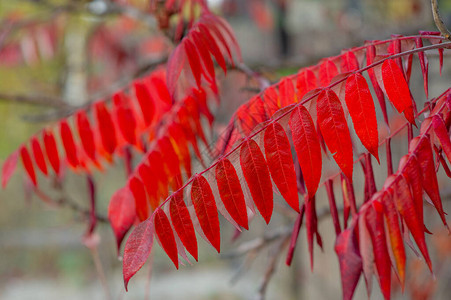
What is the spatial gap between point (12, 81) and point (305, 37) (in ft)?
10.4

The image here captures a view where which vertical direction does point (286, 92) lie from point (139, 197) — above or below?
above

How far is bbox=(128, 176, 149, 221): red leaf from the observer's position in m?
1.07

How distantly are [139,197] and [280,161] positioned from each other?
1.46ft

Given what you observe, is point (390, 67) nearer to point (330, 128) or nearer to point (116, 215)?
point (330, 128)

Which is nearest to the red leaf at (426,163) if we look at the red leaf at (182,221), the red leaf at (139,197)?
the red leaf at (182,221)

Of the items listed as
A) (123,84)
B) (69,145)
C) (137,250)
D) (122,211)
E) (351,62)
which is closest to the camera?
(137,250)

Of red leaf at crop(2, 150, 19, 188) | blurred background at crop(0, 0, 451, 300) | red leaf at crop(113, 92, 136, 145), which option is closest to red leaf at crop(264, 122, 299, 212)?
blurred background at crop(0, 0, 451, 300)

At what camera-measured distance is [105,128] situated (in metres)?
1.42

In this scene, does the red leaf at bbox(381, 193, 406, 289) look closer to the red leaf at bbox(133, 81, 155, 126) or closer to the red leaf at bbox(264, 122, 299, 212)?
the red leaf at bbox(264, 122, 299, 212)

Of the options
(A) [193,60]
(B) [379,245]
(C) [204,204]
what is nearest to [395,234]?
(B) [379,245]

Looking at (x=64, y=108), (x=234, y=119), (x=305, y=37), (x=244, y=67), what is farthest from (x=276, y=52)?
(x=234, y=119)

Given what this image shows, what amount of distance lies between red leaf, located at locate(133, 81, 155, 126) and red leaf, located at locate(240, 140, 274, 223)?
0.65 meters

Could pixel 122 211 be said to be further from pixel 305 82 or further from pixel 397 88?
pixel 397 88

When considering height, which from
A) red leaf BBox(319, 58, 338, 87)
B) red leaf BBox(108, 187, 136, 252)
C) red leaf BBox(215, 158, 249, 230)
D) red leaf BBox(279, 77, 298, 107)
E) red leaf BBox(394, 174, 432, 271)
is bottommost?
red leaf BBox(108, 187, 136, 252)
